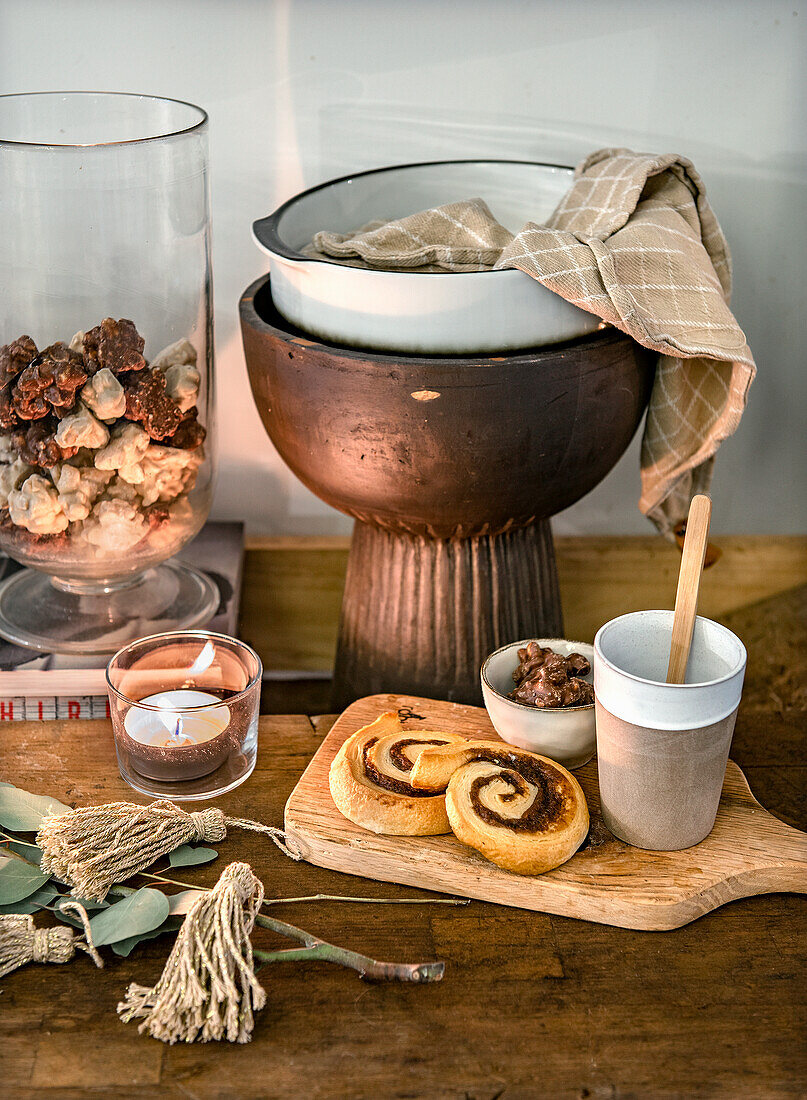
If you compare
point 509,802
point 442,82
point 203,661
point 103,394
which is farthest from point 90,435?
point 442,82

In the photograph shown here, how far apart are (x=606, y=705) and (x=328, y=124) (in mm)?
658

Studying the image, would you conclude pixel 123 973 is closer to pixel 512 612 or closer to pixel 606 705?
pixel 606 705

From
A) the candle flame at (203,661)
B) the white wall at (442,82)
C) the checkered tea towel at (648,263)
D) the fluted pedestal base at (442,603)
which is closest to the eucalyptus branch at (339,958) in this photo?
the candle flame at (203,661)

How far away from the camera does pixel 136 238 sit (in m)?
0.82

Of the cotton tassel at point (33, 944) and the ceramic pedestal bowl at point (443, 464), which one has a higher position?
the ceramic pedestal bowl at point (443, 464)

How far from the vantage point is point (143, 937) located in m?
0.64

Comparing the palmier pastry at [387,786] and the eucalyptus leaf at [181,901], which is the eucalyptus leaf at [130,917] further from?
the palmier pastry at [387,786]

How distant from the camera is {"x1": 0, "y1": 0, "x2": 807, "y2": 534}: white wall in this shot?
3.27 ft

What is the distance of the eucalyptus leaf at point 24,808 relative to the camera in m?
0.72

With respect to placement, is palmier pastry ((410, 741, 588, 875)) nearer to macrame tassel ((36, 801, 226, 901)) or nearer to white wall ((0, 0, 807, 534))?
macrame tassel ((36, 801, 226, 901))

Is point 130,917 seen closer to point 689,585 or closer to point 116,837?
point 116,837

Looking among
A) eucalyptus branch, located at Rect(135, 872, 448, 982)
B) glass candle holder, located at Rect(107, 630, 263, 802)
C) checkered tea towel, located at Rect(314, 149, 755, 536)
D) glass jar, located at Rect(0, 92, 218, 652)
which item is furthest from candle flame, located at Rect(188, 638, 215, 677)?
checkered tea towel, located at Rect(314, 149, 755, 536)

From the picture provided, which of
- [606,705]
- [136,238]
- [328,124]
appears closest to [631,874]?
[606,705]

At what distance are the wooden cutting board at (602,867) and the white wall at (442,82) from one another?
1.94ft
